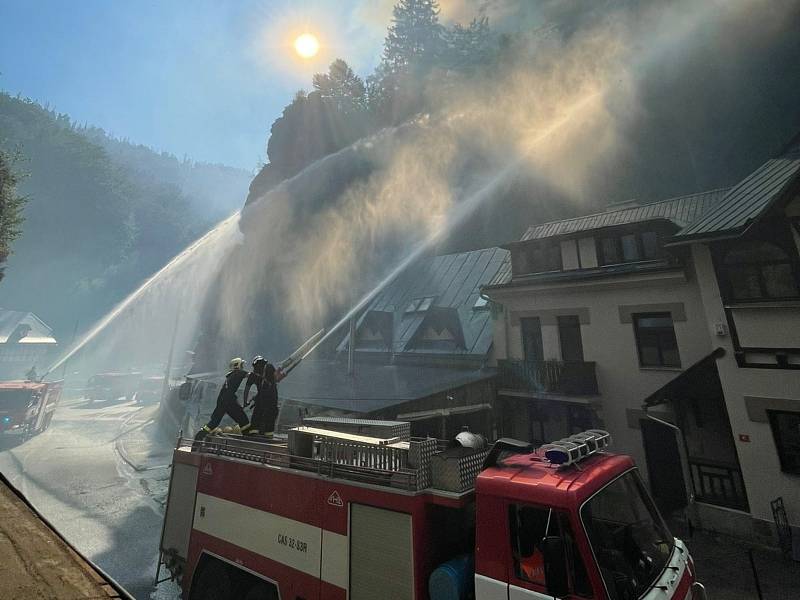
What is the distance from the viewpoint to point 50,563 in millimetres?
1393

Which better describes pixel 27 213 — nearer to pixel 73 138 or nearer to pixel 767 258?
pixel 73 138

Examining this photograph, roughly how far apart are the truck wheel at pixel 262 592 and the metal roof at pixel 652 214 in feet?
51.1

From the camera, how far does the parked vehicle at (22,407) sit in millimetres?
22688

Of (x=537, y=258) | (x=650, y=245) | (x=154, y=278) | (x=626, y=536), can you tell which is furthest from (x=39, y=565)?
(x=154, y=278)

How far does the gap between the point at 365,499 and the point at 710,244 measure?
42.9 feet

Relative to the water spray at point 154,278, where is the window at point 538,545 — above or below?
below

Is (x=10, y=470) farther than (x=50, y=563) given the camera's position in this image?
Yes

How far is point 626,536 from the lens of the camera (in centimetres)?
402

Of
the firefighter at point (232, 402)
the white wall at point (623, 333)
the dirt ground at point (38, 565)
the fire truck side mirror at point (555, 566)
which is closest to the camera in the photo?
the dirt ground at point (38, 565)

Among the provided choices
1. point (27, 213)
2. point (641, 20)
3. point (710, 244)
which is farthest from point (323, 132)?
point (27, 213)

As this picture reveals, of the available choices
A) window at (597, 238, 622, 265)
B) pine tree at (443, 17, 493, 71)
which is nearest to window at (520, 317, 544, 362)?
window at (597, 238, 622, 265)

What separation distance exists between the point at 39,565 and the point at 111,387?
69585 mm

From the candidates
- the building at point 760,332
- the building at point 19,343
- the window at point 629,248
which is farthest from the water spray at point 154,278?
the building at point 760,332

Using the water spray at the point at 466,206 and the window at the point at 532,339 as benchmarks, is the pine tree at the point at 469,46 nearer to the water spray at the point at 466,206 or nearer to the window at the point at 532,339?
the water spray at the point at 466,206
